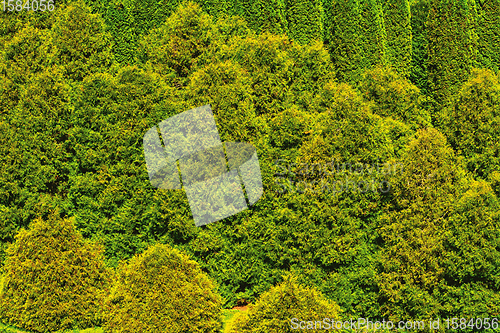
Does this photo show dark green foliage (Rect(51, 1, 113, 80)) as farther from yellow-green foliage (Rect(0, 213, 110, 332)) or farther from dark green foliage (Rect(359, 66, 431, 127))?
dark green foliage (Rect(359, 66, 431, 127))

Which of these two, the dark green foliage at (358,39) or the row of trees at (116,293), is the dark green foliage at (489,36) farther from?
the row of trees at (116,293)

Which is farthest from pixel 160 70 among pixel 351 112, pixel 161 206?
pixel 351 112

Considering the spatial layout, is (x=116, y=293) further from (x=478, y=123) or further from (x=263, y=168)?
(x=478, y=123)

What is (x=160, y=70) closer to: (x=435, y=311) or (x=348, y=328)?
(x=348, y=328)

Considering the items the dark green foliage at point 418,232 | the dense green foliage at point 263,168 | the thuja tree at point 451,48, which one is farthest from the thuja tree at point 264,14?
the dark green foliage at point 418,232

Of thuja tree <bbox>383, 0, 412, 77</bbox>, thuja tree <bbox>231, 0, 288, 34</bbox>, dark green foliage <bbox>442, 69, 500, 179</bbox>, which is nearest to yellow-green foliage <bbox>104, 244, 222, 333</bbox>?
dark green foliage <bbox>442, 69, 500, 179</bbox>

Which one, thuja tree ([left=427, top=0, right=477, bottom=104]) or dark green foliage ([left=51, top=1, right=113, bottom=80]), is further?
thuja tree ([left=427, top=0, right=477, bottom=104])

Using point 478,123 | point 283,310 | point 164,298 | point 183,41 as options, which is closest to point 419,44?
point 478,123
